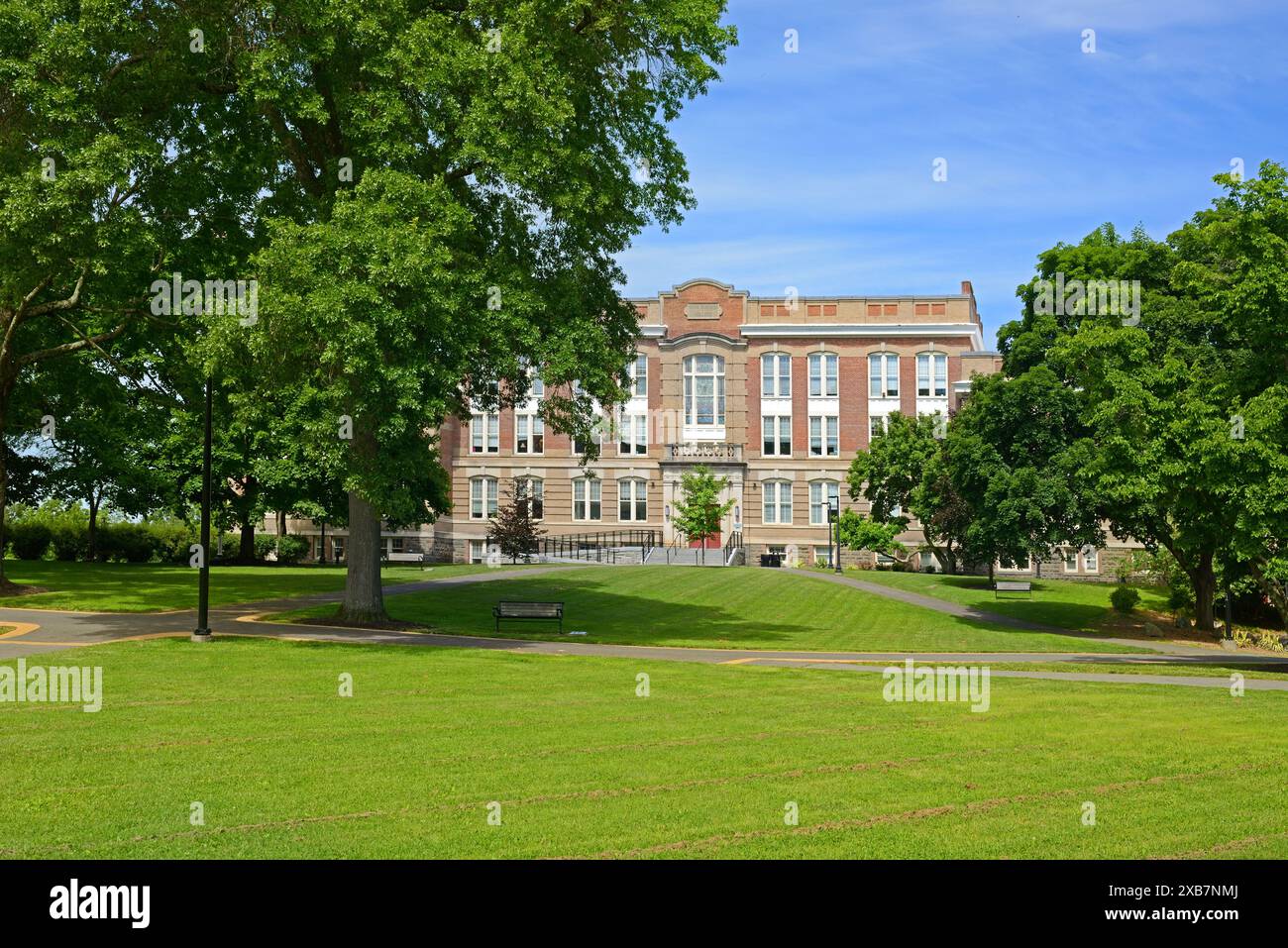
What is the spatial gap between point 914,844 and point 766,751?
355cm

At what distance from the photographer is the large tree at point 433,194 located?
68.2 feet

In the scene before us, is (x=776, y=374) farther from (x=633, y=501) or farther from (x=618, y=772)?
(x=618, y=772)

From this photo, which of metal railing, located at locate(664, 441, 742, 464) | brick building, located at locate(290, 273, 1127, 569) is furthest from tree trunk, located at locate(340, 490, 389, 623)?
metal railing, located at locate(664, 441, 742, 464)

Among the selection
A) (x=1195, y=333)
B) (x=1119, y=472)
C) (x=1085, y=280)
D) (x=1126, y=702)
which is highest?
(x=1085, y=280)

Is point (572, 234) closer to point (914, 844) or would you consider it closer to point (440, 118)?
point (440, 118)

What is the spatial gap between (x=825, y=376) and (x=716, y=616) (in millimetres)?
36647

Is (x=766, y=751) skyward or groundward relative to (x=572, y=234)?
groundward

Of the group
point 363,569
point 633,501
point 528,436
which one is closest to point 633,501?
point 633,501

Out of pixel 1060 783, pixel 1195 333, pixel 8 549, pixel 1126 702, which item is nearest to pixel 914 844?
pixel 1060 783

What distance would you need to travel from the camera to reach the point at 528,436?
2719 inches

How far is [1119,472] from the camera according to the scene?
25.7 meters

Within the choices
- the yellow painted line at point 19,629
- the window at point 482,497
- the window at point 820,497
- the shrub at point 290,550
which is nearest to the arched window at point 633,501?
the window at point 482,497

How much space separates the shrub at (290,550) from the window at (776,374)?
28114mm

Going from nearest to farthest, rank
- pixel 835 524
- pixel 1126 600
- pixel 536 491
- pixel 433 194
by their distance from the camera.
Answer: pixel 433 194, pixel 1126 600, pixel 835 524, pixel 536 491
